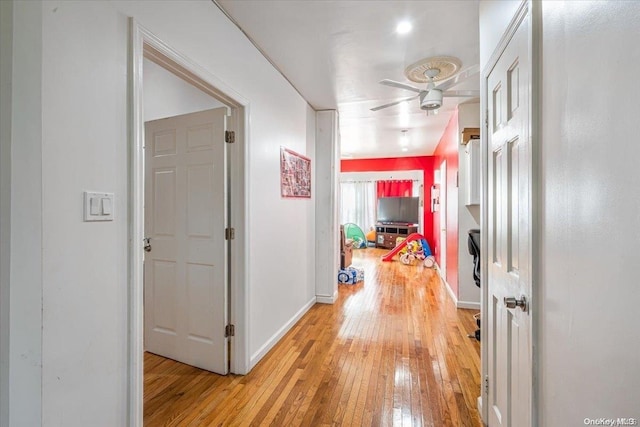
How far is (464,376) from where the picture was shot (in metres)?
2.17

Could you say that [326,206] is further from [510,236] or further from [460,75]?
[510,236]

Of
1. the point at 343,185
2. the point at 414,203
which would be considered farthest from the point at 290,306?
the point at 343,185

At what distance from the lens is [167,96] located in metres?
2.79

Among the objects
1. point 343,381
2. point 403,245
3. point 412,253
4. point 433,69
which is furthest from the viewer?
point 403,245

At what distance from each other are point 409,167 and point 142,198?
7.53 meters

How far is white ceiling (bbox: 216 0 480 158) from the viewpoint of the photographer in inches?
77.4

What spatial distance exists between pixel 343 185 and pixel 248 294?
7842 mm

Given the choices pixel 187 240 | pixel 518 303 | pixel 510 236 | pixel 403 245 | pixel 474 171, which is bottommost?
pixel 403 245

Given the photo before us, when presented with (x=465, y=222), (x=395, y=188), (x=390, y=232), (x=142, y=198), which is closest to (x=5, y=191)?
(x=142, y=198)

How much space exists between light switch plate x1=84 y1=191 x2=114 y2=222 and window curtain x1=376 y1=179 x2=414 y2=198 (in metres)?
8.53

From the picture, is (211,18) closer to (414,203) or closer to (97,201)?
(97,201)

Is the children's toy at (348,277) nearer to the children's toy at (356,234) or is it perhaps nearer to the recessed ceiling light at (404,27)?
the recessed ceiling light at (404,27)

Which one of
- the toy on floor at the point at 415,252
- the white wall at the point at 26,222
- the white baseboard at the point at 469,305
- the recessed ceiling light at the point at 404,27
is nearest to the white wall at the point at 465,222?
the white baseboard at the point at 469,305

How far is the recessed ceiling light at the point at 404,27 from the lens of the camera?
2.12 metres
